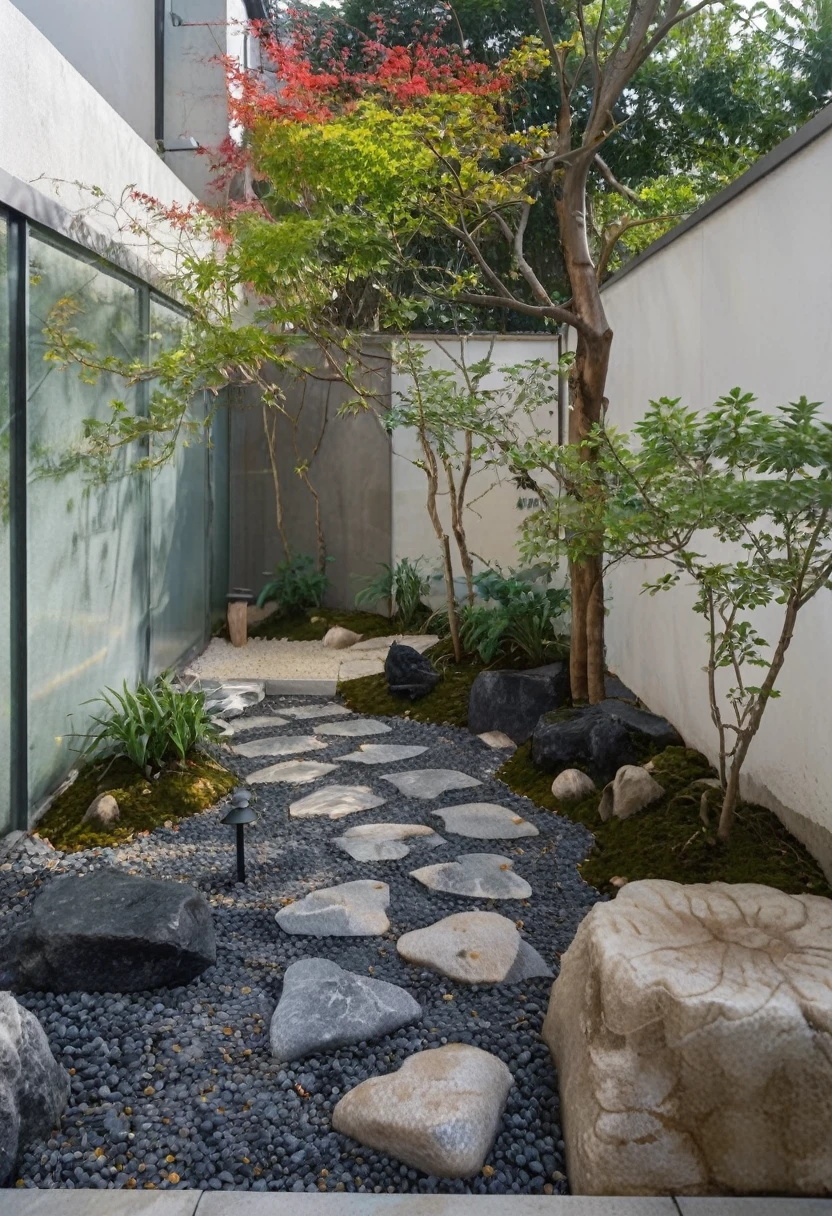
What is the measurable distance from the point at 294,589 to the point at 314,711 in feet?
8.60

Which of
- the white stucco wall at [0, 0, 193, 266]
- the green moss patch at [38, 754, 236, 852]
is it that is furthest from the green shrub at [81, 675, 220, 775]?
Result: the white stucco wall at [0, 0, 193, 266]

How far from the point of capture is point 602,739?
14.0 feet

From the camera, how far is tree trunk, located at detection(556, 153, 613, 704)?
4.82m

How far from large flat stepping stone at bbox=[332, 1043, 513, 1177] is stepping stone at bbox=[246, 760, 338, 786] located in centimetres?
236

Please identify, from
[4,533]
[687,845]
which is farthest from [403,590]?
[687,845]

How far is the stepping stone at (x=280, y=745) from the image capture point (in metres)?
5.04

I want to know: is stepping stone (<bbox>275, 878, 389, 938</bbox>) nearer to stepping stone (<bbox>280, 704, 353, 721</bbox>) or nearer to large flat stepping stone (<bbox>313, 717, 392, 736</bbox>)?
large flat stepping stone (<bbox>313, 717, 392, 736</bbox>)

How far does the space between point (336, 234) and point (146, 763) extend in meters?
2.80

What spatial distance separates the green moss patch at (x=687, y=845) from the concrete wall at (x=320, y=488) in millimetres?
4788

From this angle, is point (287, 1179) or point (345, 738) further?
point (345, 738)

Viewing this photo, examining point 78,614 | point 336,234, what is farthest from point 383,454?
point 78,614

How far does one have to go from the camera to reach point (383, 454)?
853cm

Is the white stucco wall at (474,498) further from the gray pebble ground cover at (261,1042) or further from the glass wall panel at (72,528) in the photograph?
the gray pebble ground cover at (261,1042)

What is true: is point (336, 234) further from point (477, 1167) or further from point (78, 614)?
point (477, 1167)
